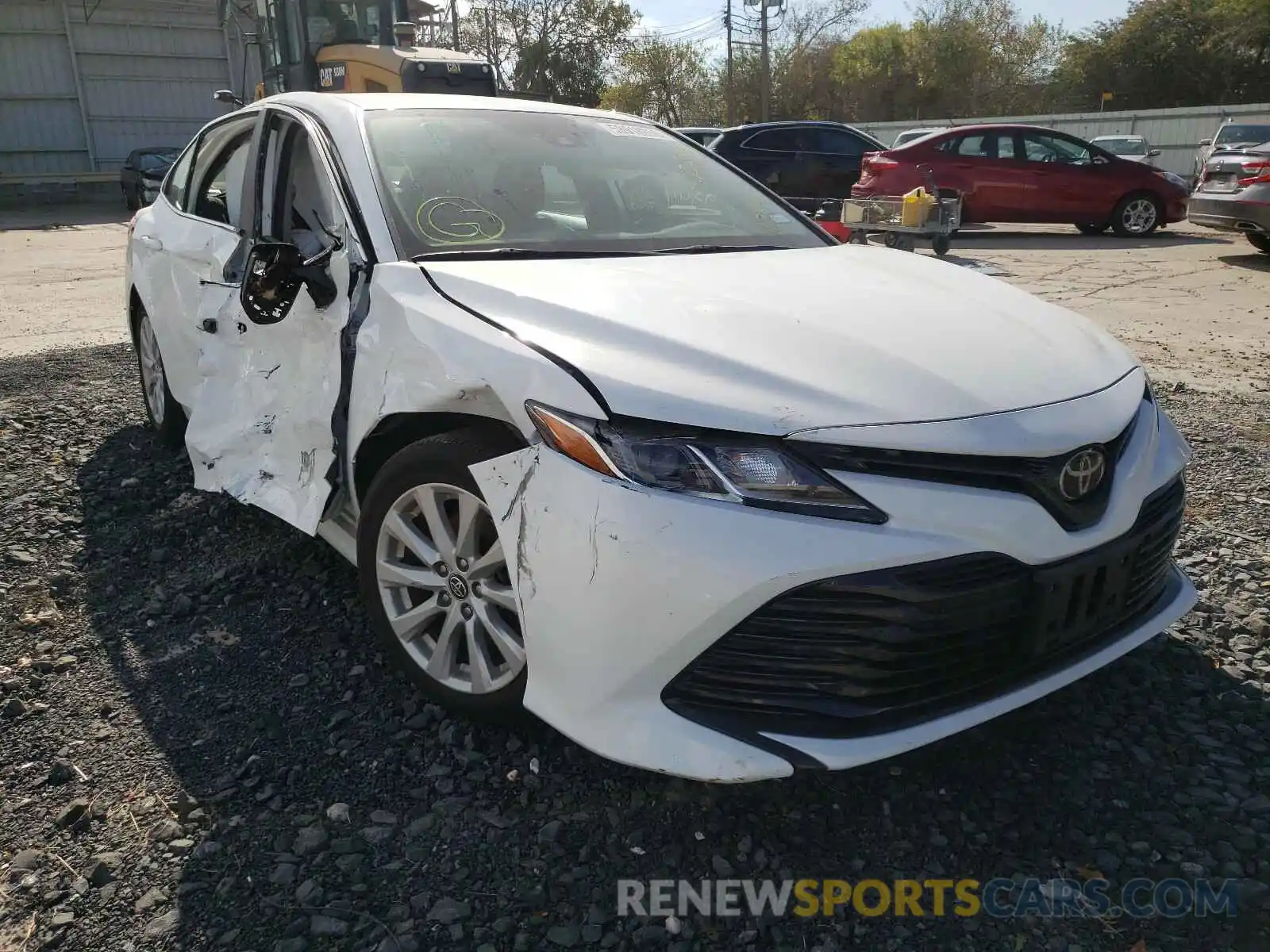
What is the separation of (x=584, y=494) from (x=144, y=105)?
29.4m

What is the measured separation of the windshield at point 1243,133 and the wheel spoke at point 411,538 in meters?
19.1

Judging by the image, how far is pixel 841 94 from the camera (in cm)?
4966

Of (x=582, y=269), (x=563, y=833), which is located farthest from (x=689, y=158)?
(x=563, y=833)

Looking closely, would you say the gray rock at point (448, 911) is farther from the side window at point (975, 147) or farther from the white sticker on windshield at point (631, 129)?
the side window at point (975, 147)

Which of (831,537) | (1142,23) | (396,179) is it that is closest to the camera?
(831,537)

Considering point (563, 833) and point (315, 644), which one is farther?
point (315, 644)

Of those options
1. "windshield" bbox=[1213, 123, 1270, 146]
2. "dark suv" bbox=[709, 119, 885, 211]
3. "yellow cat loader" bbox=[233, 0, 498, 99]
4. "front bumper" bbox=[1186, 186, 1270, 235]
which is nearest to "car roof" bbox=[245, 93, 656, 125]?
"yellow cat loader" bbox=[233, 0, 498, 99]

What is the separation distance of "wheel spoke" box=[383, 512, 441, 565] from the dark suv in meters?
11.7

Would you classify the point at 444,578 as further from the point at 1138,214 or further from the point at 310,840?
the point at 1138,214

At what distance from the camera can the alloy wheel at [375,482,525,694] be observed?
7.43ft

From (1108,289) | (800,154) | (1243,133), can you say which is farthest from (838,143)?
(1243,133)

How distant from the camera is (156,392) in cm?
448

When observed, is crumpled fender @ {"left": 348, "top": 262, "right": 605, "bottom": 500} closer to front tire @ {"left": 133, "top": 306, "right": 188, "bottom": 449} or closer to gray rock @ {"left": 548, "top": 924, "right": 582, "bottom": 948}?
gray rock @ {"left": 548, "top": 924, "right": 582, "bottom": 948}

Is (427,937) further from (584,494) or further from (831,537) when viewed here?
(831,537)
